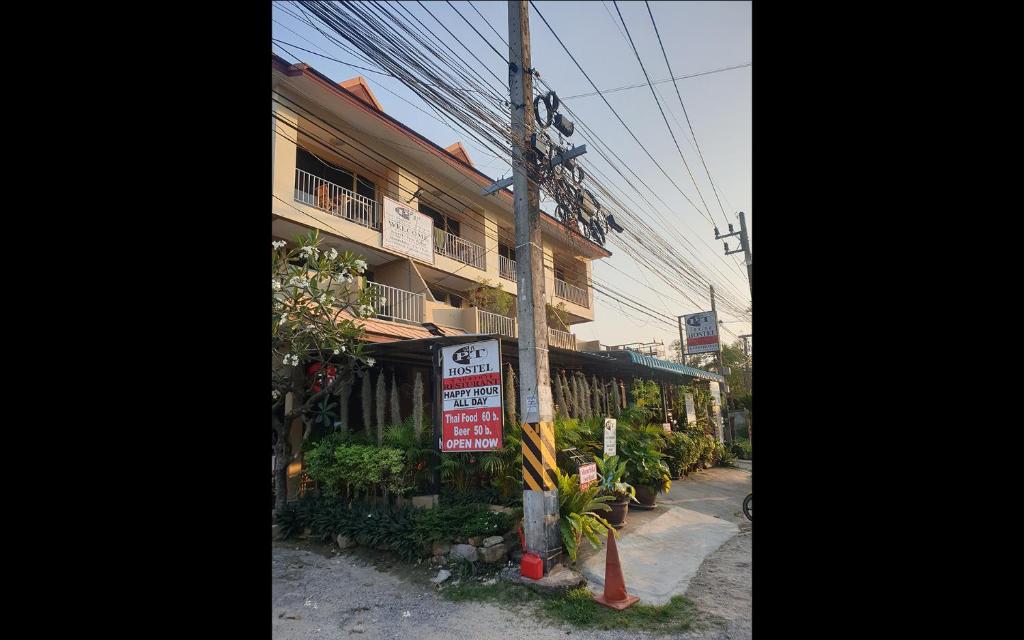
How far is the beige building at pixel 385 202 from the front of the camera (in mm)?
9891

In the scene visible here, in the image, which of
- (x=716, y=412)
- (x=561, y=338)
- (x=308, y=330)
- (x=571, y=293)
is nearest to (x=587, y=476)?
(x=308, y=330)

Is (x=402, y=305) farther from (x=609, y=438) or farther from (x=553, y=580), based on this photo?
(x=553, y=580)

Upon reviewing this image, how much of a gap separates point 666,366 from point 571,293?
612 centimetres

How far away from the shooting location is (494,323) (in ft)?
47.3

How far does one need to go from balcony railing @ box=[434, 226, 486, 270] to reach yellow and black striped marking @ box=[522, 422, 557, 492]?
8217 mm

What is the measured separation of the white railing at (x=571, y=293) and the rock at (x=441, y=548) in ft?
41.8

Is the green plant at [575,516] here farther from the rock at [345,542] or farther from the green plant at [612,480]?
the rock at [345,542]

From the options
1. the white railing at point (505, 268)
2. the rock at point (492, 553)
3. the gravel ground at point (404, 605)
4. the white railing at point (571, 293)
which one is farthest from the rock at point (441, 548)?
the white railing at point (571, 293)
